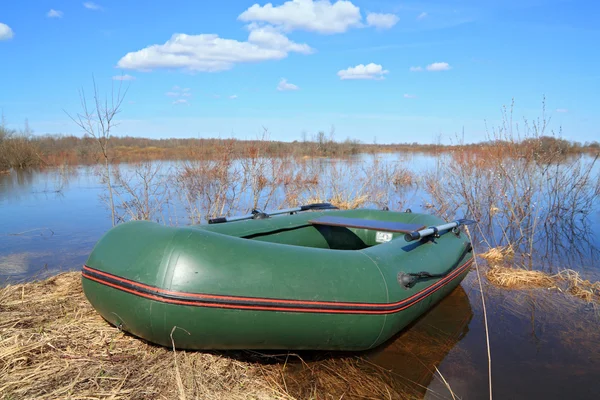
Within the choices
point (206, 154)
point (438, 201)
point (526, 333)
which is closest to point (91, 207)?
point (206, 154)

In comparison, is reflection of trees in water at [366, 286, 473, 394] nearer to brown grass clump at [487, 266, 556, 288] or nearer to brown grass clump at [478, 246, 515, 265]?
brown grass clump at [487, 266, 556, 288]

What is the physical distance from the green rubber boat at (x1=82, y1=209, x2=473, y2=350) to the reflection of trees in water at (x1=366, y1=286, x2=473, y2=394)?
0.30 meters

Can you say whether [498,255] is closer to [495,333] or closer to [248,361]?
[495,333]

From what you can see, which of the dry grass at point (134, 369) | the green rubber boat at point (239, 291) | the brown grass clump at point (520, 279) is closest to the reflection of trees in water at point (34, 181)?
the dry grass at point (134, 369)

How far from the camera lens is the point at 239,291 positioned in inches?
93.4

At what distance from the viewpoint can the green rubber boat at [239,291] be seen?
2.35 meters

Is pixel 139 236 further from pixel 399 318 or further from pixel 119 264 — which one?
pixel 399 318

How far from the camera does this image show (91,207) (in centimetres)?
973

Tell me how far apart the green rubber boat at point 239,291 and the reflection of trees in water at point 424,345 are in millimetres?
298

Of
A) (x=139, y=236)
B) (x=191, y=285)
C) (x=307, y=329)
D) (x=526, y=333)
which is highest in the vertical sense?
(x=139, y=236)

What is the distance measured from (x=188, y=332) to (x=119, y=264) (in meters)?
0.59

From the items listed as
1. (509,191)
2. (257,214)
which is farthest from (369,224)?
(509,191)

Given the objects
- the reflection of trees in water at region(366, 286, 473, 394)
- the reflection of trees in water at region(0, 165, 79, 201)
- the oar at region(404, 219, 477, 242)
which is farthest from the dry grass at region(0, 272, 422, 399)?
the reflection of trees in water at region(0, 165, 79, 201)

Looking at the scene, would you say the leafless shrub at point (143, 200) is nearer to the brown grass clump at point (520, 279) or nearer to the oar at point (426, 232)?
the oar at point (426, 232)
